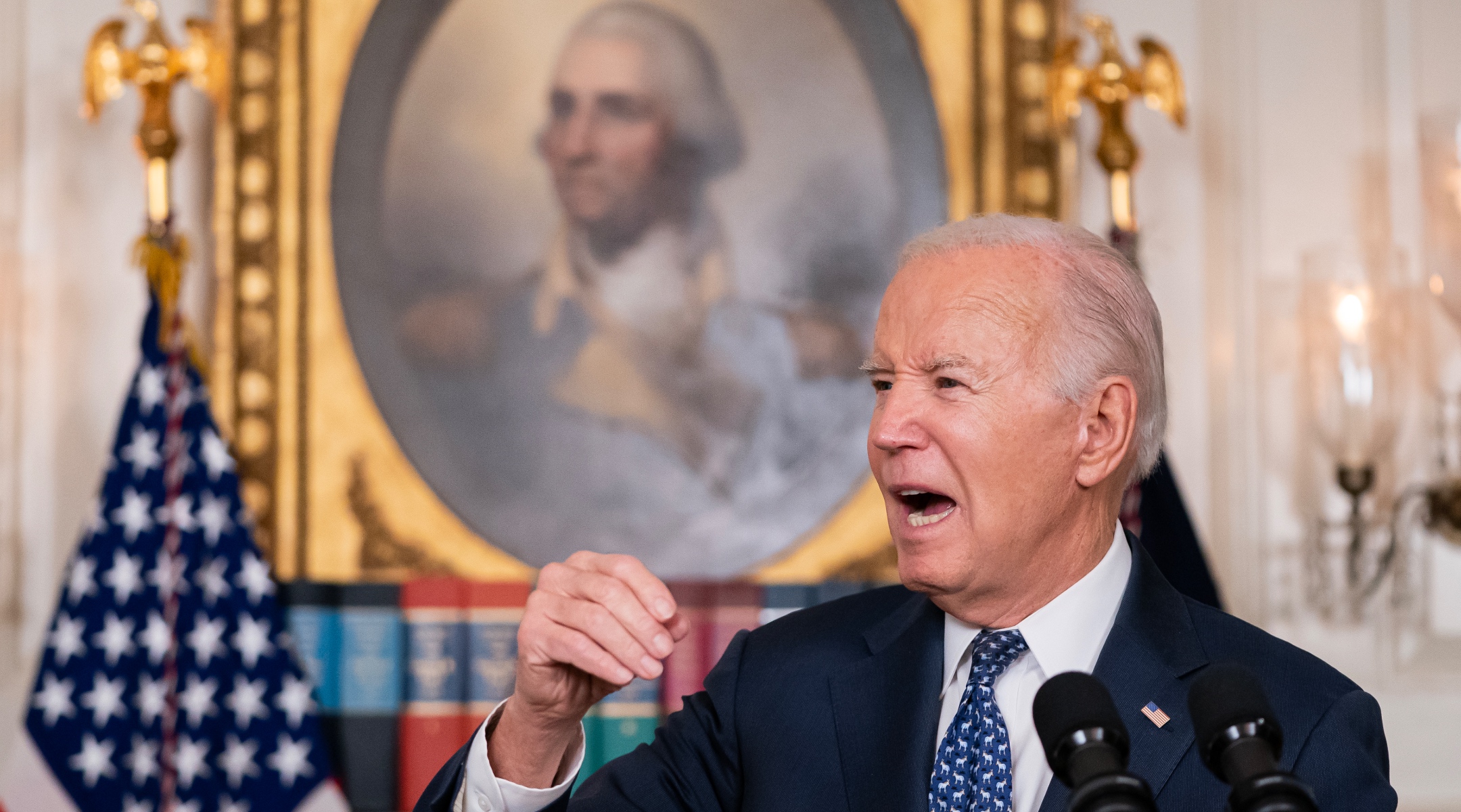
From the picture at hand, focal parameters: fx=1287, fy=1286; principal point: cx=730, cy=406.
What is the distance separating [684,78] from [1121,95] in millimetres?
1213

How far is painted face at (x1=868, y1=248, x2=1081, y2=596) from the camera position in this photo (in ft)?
5.62

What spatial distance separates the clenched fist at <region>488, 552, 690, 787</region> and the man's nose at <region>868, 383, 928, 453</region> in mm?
407

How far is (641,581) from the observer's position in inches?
59.6

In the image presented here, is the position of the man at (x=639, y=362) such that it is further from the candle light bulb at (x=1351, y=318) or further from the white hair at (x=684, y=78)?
the candle light bulb at (x=1351, y=318)

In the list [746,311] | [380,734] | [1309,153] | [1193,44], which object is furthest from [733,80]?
[380,734]

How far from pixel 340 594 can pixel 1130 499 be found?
2.11 meters

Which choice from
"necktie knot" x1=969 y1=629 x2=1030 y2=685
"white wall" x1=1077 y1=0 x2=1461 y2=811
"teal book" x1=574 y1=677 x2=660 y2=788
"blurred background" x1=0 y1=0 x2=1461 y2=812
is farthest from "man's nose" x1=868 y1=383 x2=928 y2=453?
"white wall" x1=1077 y1=0 x2=1461 y2=811

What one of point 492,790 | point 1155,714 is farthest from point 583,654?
point 1155,714

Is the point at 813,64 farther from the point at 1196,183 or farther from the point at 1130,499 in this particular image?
the point at 1130,499

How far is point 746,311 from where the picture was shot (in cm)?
366

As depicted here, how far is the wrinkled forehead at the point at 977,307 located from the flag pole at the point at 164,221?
2.24 m

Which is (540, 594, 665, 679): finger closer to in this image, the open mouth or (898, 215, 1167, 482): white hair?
the open mouth

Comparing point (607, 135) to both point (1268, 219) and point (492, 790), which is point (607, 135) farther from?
point (492, 790)

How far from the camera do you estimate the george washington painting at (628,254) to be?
360 centimetres
